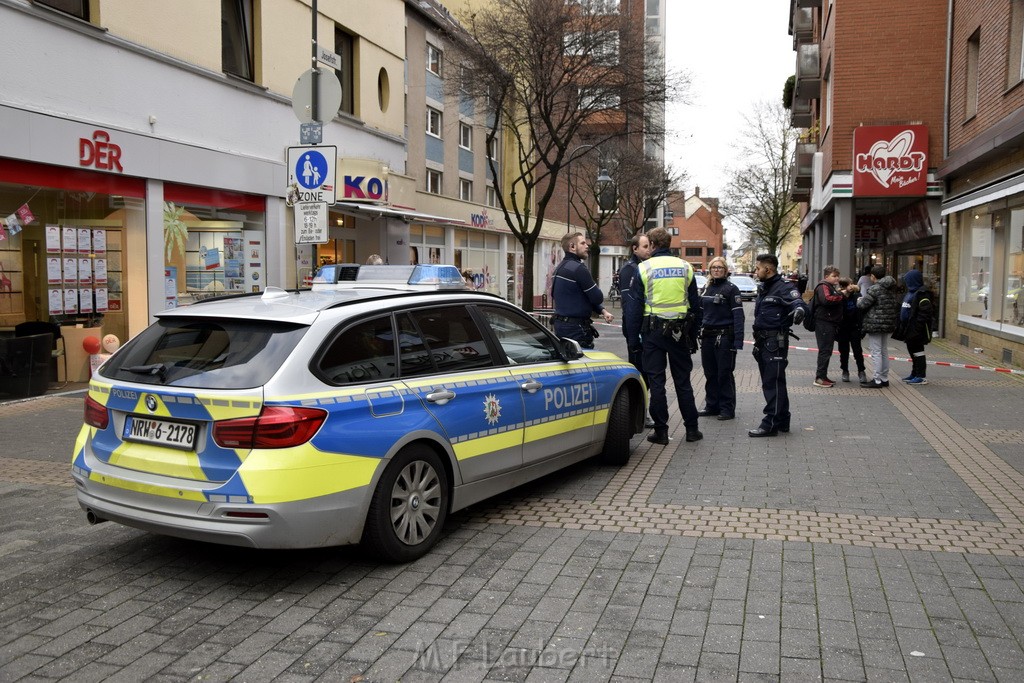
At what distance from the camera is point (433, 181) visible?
30297mm

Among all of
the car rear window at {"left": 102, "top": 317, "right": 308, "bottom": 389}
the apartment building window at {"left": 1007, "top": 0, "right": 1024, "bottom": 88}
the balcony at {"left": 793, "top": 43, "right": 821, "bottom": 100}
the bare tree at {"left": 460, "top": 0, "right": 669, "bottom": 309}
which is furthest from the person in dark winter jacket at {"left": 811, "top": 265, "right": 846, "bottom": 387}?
the balcony at {"left": 793, "top": 43, "right": 821, "bottom": 100}

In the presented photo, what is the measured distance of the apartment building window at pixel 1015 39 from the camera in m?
14.7

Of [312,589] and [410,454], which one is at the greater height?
[410,454]

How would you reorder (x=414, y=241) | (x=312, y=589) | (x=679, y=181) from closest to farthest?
(x=312, y=589), (x=414, y=241), (x=679, y=181)

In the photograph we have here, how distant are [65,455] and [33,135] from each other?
474 centimetres

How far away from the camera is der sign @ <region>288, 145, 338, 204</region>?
8.92 metres

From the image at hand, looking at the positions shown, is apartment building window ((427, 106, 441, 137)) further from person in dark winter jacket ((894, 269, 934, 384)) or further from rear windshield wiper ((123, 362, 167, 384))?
rear windshield wiper ((123, 362, 167, 384))

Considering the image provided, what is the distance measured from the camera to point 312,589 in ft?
14.5

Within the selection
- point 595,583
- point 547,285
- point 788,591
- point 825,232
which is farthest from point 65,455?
point 547,285

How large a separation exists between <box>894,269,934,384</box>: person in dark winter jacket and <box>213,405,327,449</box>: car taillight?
10.5 meters

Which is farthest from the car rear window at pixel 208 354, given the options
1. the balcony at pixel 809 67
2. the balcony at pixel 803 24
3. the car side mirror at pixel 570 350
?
the balcony at pixel 803 24

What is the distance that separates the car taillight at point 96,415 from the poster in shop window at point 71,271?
7.61 meters

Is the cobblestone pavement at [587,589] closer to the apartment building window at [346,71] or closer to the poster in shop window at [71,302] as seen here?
the poster in shop window at [71,302]

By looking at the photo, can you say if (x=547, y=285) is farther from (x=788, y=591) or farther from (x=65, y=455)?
(x=788, y=591)
